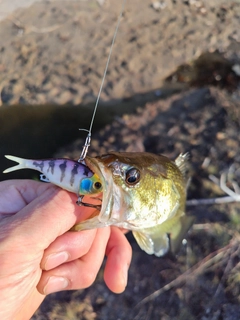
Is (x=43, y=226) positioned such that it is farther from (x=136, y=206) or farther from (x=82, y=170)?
(x=136, y=206)

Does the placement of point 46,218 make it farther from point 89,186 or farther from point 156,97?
point 156,97

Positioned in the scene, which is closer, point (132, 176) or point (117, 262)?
point (132, 176)

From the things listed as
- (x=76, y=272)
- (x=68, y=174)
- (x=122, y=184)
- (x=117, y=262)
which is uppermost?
(x=68, y=174)

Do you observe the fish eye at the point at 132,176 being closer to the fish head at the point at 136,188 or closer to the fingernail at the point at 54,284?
the fish head at the point at 136,188

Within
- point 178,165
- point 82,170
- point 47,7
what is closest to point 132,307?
point 178,165

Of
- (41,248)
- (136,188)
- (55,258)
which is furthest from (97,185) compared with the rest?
(55,258)

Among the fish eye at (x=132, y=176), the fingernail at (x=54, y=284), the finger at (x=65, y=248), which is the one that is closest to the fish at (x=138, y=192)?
the fish eye at (x=132, y=176)

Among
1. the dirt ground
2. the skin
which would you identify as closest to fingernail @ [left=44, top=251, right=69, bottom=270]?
the skin
